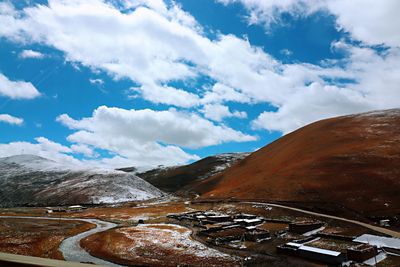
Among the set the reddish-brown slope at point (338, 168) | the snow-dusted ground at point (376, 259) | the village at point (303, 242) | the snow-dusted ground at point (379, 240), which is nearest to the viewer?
the snow-dusted ground at point (376, 259)

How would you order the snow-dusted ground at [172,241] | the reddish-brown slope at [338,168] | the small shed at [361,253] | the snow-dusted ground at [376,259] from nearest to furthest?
the snow-dusted ground at [376,259]
the small shed at [361,253]
the snow-dusted ground at [172,241]
the reddish-brown slope at [338,168]

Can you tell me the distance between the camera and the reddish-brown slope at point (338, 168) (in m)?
99.9

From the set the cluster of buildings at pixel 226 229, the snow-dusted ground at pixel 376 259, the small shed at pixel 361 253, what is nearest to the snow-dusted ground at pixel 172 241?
the cluster of buildings at pixel 226 229

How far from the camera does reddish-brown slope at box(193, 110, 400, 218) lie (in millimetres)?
99938

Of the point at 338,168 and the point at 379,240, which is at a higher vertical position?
the point at 338,168

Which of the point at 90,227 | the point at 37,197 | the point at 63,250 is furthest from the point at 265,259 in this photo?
the point at 37,197

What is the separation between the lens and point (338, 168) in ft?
399

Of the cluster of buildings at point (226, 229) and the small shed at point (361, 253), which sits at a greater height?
the cluster of buildings at point (226, 229)

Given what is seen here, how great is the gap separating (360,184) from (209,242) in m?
66.5

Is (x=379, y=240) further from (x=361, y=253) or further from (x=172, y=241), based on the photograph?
(x=172, y=241)

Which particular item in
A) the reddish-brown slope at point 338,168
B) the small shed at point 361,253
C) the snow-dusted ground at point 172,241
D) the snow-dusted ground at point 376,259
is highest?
the reddish-brown slope at point 338,168

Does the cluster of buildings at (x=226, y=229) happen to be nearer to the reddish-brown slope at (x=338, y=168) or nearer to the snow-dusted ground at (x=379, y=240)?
the snow-dusted ground at (x=379, y=240)

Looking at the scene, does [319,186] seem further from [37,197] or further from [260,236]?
[37,197]

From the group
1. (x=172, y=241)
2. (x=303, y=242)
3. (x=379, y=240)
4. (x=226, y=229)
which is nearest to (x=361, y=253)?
(x=303, y=242)
